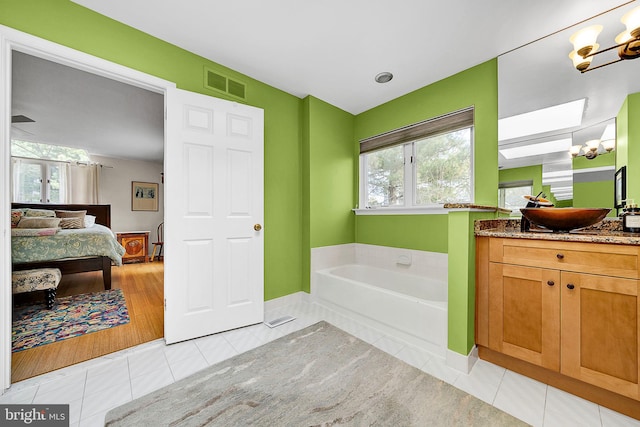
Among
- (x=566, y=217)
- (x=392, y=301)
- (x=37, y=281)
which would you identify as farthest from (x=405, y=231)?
(x=37, y=281)

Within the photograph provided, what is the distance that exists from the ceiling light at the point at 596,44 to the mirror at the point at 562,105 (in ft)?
0.28

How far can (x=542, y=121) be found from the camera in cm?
194

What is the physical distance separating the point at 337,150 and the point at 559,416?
2.86 metres

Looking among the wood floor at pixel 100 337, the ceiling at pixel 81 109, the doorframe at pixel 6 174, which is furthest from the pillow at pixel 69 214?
the doorframe at pixel 6 174

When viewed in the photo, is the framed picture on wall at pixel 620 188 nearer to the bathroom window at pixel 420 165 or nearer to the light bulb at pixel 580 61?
the light bulb at pixel 580 61

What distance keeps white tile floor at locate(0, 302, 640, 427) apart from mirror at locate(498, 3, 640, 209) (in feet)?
4.26

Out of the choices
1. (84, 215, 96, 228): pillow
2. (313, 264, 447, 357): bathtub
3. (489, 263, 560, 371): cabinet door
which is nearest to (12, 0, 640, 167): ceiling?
(489, 263, 560, 371): cabinet door

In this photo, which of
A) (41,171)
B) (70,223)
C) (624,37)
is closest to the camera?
(624,37)

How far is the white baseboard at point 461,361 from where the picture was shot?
1.61 m

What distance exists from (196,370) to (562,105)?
3.32 metres

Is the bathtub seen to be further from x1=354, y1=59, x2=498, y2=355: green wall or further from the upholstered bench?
the upholstered bench

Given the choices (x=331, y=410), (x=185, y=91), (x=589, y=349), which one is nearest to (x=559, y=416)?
(x=589, y=349)

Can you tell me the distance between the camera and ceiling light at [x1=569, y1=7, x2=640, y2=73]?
1.42 meters

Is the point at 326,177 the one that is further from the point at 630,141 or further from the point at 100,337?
the point at 100,337
